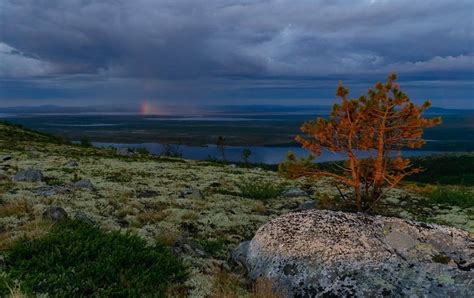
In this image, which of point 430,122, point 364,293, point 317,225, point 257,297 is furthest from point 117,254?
point 430,122

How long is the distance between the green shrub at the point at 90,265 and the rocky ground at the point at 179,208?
2.56 feet

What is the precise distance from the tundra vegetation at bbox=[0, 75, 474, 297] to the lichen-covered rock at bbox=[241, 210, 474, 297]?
0.79 meters

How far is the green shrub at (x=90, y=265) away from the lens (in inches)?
327

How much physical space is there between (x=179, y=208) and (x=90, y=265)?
9.21m

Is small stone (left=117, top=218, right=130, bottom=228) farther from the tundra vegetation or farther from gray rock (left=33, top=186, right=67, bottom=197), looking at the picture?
gray rock (left=33, top=186, right=67, bottom=197)

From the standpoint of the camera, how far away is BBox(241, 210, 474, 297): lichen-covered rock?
8.22 m

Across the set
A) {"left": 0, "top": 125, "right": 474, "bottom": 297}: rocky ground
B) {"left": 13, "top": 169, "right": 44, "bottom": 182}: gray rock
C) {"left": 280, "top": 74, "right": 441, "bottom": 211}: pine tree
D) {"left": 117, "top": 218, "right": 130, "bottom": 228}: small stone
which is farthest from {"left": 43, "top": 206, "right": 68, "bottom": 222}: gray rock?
{"left": 13, "top": 169, "right": 44, "bottom": 182}: gray rock

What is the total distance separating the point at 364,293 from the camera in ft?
26.6

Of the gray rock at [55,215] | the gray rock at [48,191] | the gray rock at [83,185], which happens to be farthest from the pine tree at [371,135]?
the gray rock at [83,185]

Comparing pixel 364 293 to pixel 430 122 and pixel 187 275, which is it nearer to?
pixel 187 275

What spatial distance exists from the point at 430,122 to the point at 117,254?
9699 mm

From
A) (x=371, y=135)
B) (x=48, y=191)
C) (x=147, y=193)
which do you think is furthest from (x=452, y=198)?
(x=48, y=191)

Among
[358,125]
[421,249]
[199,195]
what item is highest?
[358,125]

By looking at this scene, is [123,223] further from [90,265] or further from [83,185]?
[83,185]
